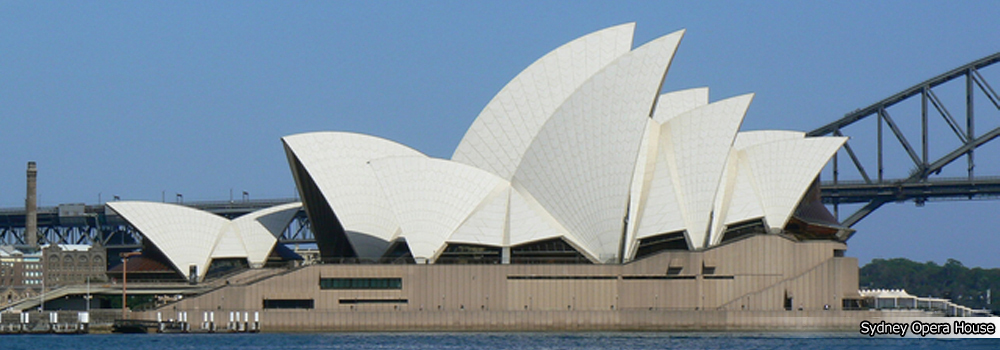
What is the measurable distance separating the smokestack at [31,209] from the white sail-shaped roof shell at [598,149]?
7450 cm

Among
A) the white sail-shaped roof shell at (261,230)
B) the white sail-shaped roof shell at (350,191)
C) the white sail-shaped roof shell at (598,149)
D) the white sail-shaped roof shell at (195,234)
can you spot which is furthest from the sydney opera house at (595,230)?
the white sail-shaped roof shell at (195,234)

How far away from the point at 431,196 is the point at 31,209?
242 ft

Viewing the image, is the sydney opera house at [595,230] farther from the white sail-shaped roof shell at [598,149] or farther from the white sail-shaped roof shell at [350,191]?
the white sail-shaped roof shell at [350,191]

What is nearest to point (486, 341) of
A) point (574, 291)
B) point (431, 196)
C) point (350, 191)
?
point (574, 291)

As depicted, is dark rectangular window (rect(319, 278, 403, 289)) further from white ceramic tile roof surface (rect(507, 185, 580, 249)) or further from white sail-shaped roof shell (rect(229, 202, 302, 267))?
white sail-shaped roof shell (rect(229, 202, 302, 267))

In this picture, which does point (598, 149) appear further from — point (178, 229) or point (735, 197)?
point (178, 229)

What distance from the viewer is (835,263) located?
7675cm

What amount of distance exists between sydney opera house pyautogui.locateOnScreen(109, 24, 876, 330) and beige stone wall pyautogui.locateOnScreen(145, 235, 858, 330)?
7 centimetres

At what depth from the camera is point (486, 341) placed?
226 feet

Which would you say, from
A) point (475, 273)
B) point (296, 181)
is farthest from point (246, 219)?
point (475, 273)

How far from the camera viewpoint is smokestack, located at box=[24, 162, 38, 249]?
138625 mm

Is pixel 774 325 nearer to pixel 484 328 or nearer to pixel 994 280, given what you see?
pixel 484 328

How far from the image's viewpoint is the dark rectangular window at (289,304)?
256 feet

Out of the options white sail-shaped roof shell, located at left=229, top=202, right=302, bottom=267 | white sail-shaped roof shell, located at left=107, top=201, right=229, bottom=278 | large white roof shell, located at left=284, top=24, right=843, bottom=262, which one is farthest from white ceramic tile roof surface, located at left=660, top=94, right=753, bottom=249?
white sail-shaped roof shell, located at left=107, top=201, right=229, bottom=278
